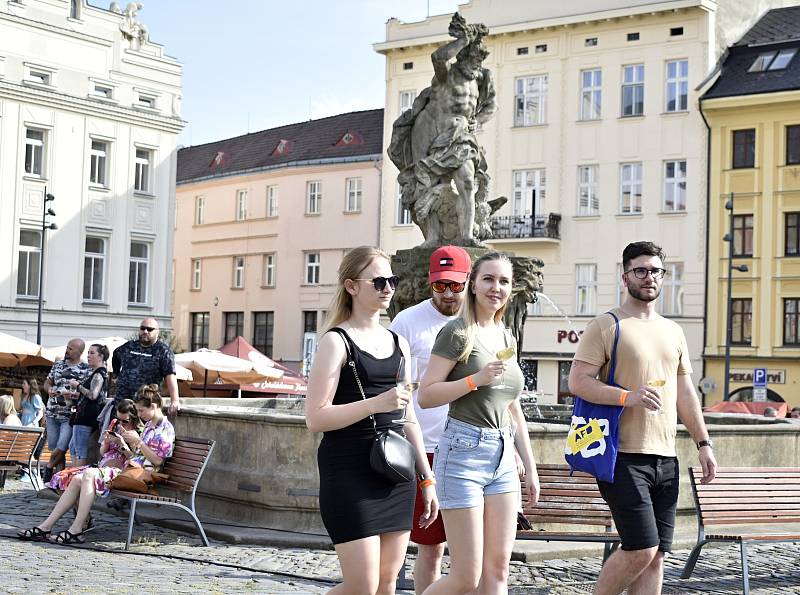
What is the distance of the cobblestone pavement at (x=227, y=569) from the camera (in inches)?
340

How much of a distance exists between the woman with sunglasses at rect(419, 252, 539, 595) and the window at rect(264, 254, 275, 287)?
50.8m

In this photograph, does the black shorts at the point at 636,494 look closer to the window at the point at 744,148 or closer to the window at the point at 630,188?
the window at the point at 744,148

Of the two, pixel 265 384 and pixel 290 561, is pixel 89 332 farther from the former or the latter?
pixel 290 561

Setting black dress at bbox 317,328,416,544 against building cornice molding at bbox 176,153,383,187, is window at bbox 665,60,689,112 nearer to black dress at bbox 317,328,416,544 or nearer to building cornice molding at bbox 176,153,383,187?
building cornice molding at bbox 176,153,383,187

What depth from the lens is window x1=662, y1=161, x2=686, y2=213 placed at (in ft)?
145

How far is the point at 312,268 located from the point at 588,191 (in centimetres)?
1351

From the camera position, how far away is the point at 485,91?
1563 cm

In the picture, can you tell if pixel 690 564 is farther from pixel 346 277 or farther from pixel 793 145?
pixel 793 145

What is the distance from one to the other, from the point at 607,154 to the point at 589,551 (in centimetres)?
3669

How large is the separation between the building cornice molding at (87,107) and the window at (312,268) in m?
9.89

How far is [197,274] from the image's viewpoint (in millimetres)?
60781

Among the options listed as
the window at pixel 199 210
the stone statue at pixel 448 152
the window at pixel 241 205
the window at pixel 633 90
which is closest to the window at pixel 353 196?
the window at pixel 241 205

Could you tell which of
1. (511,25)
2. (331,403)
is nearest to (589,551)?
(331,403)

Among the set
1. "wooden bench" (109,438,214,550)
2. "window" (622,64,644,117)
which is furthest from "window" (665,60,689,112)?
"wooden bench" (109,438,214,550)
